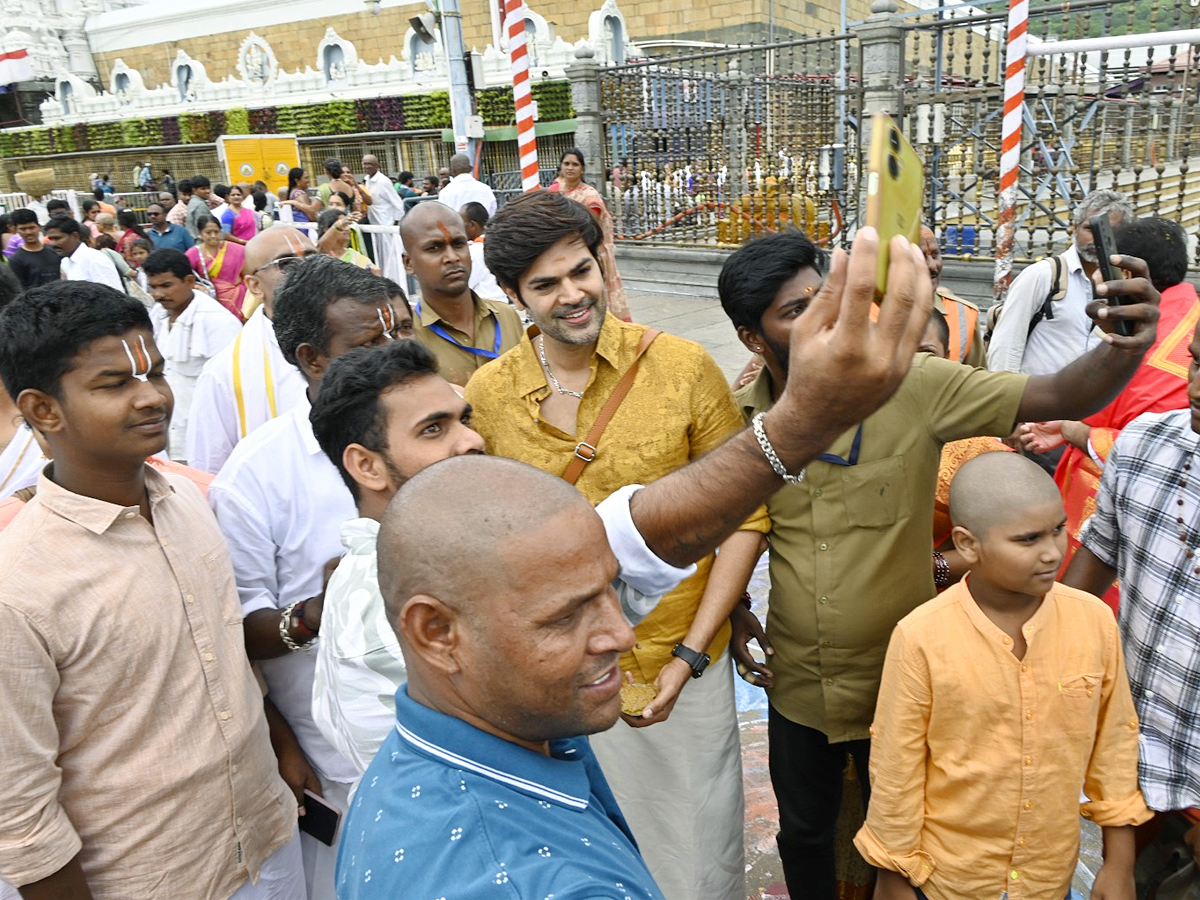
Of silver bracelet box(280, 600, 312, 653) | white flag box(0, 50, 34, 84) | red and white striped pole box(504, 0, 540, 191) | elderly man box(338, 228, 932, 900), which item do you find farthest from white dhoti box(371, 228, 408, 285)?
white flag box(0, 50, 34, 84)

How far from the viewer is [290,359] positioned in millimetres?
2488

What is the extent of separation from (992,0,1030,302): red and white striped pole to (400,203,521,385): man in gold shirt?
2.75 m

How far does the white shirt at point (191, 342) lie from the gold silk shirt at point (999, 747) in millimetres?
3854

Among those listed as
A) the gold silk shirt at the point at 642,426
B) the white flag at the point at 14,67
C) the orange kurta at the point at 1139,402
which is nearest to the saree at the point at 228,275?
the gold silk shirt at the point at 642,426

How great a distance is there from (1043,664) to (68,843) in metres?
1.93

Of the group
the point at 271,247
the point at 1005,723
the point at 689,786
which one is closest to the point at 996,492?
the point at 1005,723

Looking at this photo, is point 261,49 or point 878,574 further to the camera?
point 261,49

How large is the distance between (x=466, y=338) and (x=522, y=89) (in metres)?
1.65

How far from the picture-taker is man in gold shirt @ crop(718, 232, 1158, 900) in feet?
6.79

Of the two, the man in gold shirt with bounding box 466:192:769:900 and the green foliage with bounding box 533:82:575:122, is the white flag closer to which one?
the green foliage with bounding box 533:82:575:122

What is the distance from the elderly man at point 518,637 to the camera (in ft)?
3.16

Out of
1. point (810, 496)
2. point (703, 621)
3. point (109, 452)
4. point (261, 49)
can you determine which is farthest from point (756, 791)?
point (261, 49)

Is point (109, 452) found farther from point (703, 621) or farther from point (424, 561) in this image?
point (703, 621)

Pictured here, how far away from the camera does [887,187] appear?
99cm
